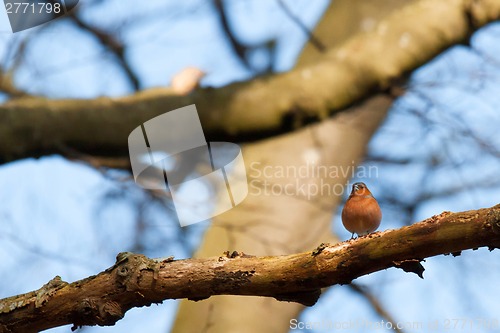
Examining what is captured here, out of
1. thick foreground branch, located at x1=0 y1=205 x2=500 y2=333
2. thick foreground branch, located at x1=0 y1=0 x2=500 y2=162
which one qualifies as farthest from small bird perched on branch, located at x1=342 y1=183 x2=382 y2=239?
thick foreground branch, located at x1=0 y1=205 x2=500 y2=333

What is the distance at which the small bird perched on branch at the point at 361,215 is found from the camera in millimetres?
3631

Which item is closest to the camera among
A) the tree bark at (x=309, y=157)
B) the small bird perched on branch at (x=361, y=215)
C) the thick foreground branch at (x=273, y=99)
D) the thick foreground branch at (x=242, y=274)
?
the thick foreground branch at (x=242, y=274)

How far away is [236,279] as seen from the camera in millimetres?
2590

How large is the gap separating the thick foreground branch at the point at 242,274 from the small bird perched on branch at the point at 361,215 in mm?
1145

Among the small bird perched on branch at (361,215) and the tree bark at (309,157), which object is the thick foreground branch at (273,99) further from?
the small bird perched on branch at (361,215)

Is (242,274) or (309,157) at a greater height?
(242,274)

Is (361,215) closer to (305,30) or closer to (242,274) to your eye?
(242,274)

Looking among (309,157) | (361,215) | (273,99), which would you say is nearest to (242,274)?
(361,215)

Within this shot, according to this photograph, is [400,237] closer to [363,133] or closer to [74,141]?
[74,141]

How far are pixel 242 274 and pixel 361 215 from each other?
4.00 ft

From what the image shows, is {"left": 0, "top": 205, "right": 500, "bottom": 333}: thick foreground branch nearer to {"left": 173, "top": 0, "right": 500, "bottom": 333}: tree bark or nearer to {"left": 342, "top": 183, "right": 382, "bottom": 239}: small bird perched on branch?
{"left": 342, "top": 183, "right": 382, "bottom": 239}: small bird perched on branch


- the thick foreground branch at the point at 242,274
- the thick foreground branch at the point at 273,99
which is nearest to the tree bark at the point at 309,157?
the thick foreground branch at the point at 273,99

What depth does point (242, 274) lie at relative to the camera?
2584 mm

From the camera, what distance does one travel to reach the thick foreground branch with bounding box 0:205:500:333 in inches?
87.7
